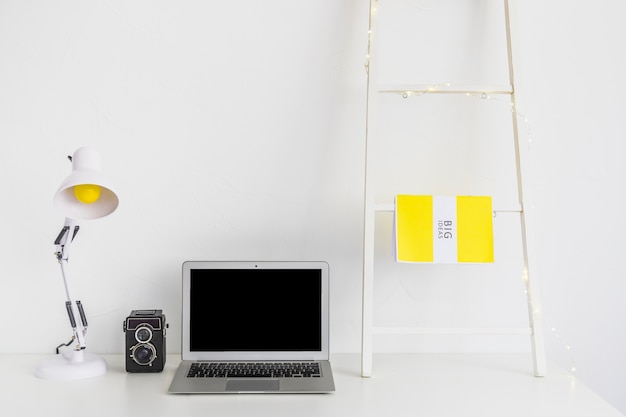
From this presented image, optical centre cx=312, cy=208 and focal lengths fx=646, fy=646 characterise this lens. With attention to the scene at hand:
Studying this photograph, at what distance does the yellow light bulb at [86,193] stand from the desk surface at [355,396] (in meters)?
0.42

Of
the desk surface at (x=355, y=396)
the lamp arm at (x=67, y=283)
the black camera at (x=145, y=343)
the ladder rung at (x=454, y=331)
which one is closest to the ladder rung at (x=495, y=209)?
the ladder rung at (x=454, y=331)

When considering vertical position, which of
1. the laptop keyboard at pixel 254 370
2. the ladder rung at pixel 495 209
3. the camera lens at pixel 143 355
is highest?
the ladder rung at pixel 495 209

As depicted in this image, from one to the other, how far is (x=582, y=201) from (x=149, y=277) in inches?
46.7

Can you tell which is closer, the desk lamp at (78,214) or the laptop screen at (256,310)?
the desk lamp at (78,214)

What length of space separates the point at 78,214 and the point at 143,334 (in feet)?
1.08

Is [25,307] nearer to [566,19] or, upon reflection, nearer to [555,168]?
[555,168]

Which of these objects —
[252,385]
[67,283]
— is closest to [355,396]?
[252,385]

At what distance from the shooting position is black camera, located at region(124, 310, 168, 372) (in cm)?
154

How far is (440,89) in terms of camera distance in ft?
5.29

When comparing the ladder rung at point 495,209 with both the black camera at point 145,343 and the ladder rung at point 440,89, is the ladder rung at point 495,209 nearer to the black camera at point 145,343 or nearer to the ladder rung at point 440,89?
the ladder rung at point 440,89

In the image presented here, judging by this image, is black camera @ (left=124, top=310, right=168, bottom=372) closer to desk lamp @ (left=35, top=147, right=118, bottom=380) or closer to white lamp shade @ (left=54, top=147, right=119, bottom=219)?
desk lamp @ (left=35, top=147, right=118, bottom=380)

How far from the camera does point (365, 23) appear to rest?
5.63 feet

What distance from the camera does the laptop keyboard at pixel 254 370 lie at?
1487 millimetres

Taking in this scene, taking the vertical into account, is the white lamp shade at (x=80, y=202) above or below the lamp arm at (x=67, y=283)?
above
